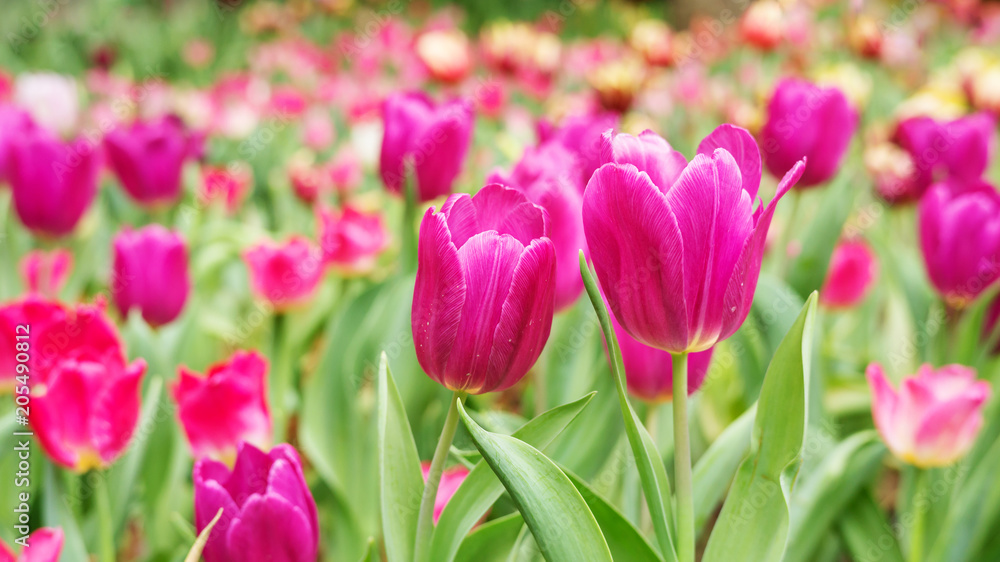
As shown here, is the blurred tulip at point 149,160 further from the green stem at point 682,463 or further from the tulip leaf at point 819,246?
the green stem at point 682,463

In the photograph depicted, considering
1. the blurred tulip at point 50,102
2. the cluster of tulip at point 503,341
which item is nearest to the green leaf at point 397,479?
the cluster of tulip at point 503,341

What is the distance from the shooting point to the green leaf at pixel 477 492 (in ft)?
1.79

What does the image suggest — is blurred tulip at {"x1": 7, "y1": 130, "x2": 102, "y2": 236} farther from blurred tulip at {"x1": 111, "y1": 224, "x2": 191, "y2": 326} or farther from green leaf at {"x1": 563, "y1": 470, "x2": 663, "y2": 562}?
green leaf at {"x1": 563, "y1": 470, "x2": 663, "y2": 562}

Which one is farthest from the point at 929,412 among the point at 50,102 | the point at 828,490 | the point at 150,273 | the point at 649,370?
the point at 50,102

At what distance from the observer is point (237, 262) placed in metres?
1.56

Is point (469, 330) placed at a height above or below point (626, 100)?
above

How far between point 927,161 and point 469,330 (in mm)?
1263

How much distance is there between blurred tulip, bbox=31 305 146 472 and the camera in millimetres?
692

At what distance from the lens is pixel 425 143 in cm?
110

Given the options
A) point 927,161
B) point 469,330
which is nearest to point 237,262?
point 469,330

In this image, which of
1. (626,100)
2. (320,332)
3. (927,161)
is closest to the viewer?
(320,332)

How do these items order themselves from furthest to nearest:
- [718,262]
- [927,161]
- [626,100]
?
[626,100], [927,161], [718,262]

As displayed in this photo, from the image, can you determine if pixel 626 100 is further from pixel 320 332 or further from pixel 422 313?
pixel 422 313

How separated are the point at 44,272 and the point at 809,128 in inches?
45.2
